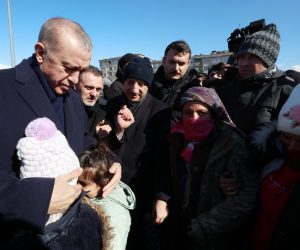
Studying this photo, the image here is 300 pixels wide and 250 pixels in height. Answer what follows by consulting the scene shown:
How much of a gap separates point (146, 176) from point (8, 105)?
53.0 inches

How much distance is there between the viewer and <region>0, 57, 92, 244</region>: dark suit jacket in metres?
1.38

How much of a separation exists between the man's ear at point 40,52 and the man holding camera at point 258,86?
1.68m

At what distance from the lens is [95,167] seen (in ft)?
6.69

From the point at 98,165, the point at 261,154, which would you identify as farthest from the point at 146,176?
the point at 261,154

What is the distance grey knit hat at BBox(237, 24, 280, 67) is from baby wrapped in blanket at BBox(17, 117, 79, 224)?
1907 mm

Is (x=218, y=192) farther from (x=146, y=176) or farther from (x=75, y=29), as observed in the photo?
(x=75, y=29)

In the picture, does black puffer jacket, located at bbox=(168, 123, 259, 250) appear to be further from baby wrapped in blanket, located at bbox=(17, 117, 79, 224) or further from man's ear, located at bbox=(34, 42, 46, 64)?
man's ear, located at bbox=(34, 42, 46, 64)

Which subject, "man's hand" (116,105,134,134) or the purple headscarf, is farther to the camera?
"man's hand" (116,105,134,134)

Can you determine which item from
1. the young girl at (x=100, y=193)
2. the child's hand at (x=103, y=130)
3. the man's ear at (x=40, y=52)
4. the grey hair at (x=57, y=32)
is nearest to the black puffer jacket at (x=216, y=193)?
the young girl at (x=100, y=193)

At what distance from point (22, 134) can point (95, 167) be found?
593mm

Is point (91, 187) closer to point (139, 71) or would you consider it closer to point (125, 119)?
point (125, 119)

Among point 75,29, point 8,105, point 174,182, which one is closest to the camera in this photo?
point 8,105

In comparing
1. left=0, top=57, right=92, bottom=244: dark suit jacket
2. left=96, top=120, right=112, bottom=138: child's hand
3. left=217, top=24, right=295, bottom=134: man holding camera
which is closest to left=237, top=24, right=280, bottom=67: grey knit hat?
left=217, top=24, right=295, bottom=134: man holding camera

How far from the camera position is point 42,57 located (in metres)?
1.84
